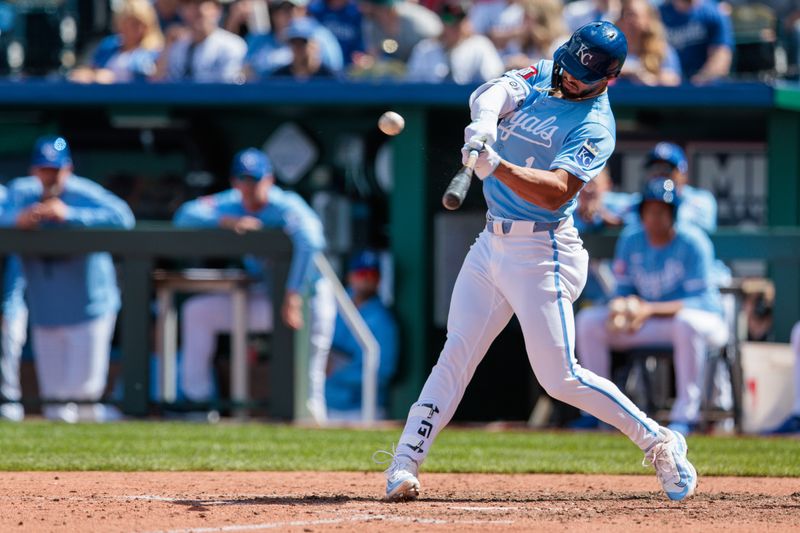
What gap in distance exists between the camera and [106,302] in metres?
9.73

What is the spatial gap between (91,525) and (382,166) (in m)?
6.77

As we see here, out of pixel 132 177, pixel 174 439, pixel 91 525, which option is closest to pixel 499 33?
pixel 132 177

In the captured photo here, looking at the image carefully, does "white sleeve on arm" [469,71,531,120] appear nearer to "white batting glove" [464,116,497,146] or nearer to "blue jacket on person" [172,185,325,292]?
"white batting glove" [464,116,497,146]

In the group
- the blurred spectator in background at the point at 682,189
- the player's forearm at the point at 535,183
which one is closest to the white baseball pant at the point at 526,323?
the player's forearm at the point at 535,183

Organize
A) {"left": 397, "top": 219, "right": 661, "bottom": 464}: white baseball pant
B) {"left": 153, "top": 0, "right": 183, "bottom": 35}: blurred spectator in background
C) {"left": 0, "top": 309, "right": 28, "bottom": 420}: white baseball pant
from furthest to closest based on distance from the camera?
{"left": 153, "top": 0, "right": 183, "bottom": 35}: blurred spectator in background
{"left": 0, "top": 309, "right": 28, "bottom": 420}: white baseball pant
{"left": 397, "top": 219, "right": 661, "bottom": 464}: white baseball pant

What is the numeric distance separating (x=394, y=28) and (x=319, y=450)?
495 centimetres

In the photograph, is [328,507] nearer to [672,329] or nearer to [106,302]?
[672,329]

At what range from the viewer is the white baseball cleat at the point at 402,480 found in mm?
5566

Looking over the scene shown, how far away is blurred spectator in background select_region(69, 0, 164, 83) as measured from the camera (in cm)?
1120

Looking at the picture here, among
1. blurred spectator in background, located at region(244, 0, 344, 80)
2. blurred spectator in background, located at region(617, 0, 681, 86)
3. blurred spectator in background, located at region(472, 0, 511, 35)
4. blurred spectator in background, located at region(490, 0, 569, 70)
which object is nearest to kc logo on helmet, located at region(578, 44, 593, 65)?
blurred spectator in background, located at region(490, 0, 569, 70)

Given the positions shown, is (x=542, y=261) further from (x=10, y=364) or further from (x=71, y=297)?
(x=10, y=364)

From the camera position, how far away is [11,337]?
9664 mm

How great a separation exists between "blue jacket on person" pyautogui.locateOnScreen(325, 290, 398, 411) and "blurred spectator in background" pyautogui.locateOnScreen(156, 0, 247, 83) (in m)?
2.06

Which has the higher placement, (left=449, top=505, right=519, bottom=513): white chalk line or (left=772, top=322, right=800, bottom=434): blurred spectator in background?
(left=449, top=505, right=519, bottom=513): white chalk line
